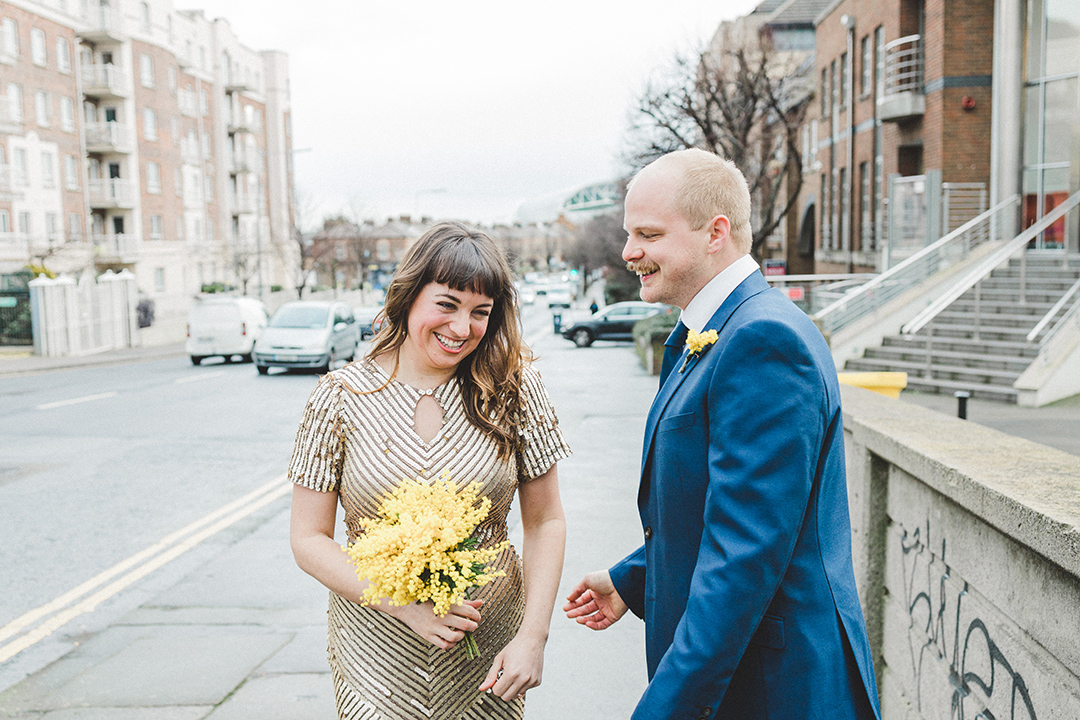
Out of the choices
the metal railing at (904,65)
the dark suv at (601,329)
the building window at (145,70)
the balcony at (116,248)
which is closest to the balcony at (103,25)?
the building window at (145,70)

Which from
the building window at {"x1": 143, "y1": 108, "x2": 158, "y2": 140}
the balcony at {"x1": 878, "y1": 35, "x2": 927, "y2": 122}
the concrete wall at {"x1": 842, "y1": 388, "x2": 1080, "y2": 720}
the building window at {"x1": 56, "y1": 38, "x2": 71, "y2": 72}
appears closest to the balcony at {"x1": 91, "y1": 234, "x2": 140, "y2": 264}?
the building window at {"x1": 143, "y1": 108, "x2": 158, "y2": 140}

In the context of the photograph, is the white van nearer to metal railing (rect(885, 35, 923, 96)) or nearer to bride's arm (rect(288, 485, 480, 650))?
metal railing (rect(885, 35, 923, 96))

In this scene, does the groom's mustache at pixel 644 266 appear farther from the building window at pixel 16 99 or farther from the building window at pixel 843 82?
the building window at pixel 16 99

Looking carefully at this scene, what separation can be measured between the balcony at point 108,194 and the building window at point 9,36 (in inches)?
338

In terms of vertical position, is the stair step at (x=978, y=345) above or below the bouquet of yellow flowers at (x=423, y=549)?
below

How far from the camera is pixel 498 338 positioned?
2627mm

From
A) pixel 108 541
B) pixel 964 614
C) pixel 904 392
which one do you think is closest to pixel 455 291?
pixel 964 614

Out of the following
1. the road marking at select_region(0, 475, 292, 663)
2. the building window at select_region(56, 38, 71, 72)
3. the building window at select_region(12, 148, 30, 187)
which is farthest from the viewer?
the building window at select_region(56, 38, 71, 72)

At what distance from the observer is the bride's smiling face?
95.9 inches

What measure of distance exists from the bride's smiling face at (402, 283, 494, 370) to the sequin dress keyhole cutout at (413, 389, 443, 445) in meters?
0.09

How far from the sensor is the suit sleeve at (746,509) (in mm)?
1887

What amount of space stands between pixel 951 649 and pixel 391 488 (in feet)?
5.93

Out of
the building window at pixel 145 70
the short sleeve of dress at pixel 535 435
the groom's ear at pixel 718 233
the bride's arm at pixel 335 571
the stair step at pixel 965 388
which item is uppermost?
the building window at pixel 145 70

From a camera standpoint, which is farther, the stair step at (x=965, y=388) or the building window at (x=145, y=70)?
the building window at (x=145, y=70)
